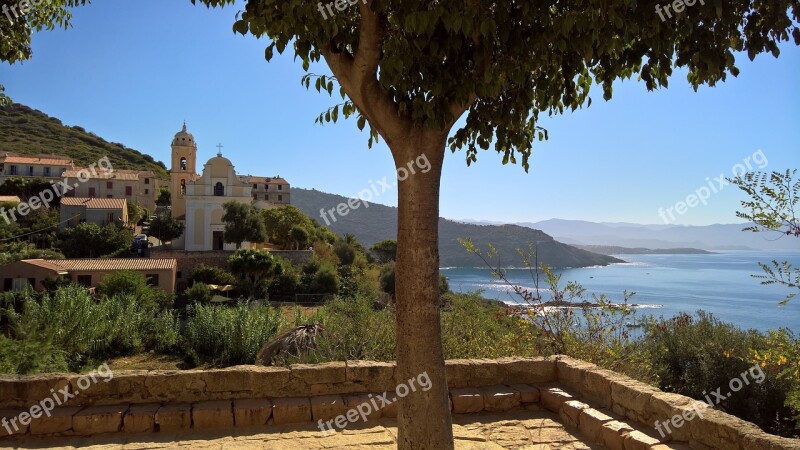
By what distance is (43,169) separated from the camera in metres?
59.8

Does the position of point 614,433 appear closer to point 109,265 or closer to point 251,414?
point 251,414

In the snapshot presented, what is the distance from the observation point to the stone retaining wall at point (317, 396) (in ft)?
15.1

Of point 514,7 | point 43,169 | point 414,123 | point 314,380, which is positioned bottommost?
point 314,380

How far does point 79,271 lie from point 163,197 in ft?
123

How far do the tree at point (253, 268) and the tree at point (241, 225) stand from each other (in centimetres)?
811

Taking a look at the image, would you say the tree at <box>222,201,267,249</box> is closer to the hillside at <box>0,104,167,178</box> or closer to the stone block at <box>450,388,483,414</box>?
the stone block at <box>450,388,483,414</box>

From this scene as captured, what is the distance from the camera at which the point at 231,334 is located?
1190cm

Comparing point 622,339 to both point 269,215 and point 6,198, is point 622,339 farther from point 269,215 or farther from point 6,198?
point 6,198

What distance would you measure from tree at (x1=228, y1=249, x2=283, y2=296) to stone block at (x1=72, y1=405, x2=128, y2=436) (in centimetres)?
2852

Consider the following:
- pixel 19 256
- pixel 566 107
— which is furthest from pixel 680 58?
pixel 19 256

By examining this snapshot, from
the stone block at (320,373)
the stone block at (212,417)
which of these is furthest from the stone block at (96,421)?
the stone block at (320,373)

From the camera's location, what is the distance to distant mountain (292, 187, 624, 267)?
57.1m

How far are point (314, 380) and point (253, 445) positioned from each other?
39.4 inches

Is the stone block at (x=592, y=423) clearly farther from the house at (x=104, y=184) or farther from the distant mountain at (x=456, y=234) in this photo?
the house at (x=104, y=184)
